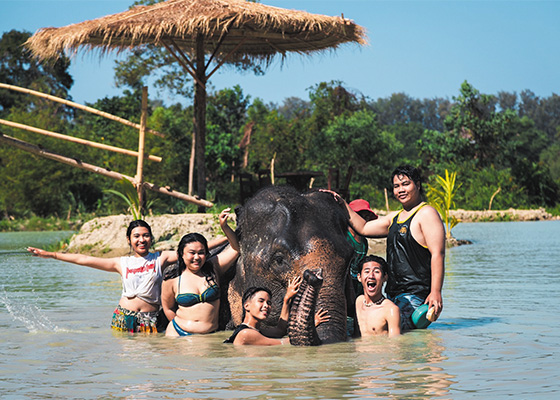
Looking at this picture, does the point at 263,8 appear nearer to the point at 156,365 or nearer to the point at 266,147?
the point at 156,365

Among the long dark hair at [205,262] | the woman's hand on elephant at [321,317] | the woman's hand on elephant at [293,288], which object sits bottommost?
the woman's hand on elephant at [321,317]

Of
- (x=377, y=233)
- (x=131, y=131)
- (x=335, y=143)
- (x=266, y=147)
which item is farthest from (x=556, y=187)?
(x=377, y=233)

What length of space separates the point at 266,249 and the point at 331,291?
2.02ft

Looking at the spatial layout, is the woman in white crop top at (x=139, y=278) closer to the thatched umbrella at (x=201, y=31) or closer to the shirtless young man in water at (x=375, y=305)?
the shirtless young man in water at (x=375, y=305)

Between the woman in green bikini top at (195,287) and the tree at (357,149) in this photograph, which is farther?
the tree at (357,149)

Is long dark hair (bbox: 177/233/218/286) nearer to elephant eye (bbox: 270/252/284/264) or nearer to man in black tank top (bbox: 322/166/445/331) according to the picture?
elephant eye (bbox: 270/252/284/264)

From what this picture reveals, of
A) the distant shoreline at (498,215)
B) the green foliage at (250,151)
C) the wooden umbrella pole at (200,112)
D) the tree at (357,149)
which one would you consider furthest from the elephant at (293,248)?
the tree at (357,149)

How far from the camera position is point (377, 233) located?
657cm

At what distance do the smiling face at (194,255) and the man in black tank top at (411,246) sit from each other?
1178 millimetres

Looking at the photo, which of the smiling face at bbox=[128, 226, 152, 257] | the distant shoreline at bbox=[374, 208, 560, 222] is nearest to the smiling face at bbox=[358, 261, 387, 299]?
the smiling face at bbox=[128, 226, 152, 257]

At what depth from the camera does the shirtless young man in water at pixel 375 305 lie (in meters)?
6.07

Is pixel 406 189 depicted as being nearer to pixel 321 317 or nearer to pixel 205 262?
pixel 321 317

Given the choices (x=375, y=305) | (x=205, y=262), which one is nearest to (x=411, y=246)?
(x=375, y=305)

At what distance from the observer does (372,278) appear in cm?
605
